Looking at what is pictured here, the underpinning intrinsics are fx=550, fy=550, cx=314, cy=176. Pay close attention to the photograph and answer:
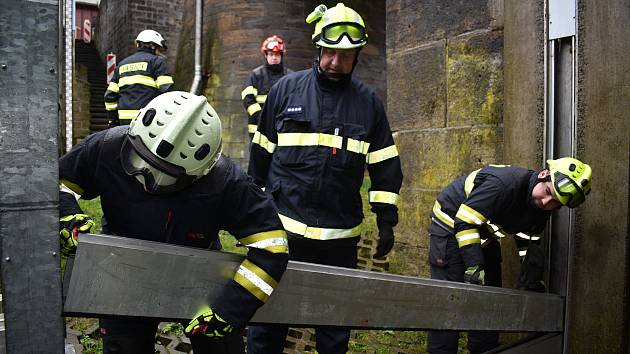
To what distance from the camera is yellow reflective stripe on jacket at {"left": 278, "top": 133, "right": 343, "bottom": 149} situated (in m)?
3.09

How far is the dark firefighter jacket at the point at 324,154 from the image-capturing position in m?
3.09

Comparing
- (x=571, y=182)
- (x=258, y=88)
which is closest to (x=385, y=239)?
(x=571, y=182)

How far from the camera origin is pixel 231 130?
396 inches

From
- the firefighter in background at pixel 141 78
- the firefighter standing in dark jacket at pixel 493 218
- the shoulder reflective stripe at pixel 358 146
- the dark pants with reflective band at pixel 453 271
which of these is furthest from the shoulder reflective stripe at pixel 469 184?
the firefighter in background at pixel 141 78

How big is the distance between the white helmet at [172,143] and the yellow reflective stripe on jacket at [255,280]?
0.40 m

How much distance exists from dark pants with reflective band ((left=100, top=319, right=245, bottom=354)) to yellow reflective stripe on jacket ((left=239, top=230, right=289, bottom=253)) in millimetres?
533

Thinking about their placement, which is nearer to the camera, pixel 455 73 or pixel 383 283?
pixel 383 283

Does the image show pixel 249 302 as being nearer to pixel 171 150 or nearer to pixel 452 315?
pixel 171 150

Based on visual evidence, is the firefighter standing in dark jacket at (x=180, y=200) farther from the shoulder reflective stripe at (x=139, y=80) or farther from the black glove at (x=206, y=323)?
the shoulder reflective stripe at (x=139, y=80)

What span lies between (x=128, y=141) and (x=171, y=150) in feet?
0.88

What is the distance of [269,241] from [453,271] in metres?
1.86

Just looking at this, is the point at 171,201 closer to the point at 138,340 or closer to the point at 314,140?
the point at 138,340

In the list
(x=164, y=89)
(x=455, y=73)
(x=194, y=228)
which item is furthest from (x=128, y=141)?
(x=164, y=89)

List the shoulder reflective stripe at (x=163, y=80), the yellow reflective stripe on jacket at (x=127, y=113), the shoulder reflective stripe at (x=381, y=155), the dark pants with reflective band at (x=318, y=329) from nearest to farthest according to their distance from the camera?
the dark pants with reflective band at (x=318, y=329)
the shoulder reflective stripe at (x=381, y=155)
the shoulder reflective stripe at (x=163, y=80)
the yellow reflective stripe on jacket at (x=127, y=113)
